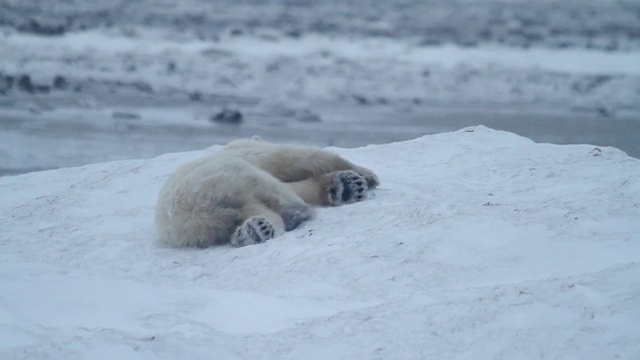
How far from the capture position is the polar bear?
220 inches

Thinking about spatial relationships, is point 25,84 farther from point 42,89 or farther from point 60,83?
point 60,83

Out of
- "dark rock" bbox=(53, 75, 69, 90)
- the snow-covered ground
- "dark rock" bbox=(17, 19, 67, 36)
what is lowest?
"dark rock" bbox=(53, 75, 69, 90)

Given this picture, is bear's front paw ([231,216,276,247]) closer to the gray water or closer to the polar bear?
the polar bear

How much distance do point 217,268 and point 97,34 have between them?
62.4ft

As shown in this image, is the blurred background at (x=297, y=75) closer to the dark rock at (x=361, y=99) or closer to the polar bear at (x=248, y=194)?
the dark rock at (x=361, y=99)

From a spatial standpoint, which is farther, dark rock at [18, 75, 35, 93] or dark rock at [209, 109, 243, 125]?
dark rock at [18, 75, 35, 93]

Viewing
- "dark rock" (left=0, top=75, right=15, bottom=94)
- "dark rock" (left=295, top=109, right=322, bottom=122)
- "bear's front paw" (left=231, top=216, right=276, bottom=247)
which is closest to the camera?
"bear's front paw" (left=231, top=216, right=276, bottom=247)

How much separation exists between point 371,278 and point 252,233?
3.20ft

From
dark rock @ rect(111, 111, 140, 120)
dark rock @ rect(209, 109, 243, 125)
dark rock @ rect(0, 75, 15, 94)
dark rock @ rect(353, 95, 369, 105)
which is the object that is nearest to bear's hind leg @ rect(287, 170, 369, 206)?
dark rock @ rect(209, 109, 243, 125)

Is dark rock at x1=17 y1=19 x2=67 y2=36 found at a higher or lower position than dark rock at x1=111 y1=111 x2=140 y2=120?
higher

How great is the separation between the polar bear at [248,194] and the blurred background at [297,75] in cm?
492

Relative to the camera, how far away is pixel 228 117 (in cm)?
1387

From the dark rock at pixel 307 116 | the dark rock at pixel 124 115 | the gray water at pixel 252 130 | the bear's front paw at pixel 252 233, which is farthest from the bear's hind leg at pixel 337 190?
the dark rock at pixel 124 115

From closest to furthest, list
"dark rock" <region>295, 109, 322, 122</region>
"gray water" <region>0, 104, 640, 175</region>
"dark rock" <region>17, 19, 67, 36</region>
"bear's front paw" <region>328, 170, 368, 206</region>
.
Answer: "bear's front paw" <region>328, 170, 368, 206</region>, "gray water" <region>0, 104, 640, 175</region>, "dark rock" <region>295, 109, 322, 122</region>, "dark rock" <region>17, 19, 67, 36</region>
